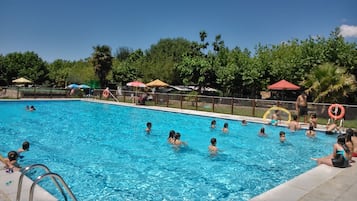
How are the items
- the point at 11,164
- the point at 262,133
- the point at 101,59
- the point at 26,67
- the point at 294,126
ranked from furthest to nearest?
1. the point at 26,67
2. the point at 101,59
3. the point at 294,126
4. the point at 262,133
5. the point at 11,164

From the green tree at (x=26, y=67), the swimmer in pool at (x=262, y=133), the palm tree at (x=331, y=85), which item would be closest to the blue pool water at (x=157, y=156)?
the swimmer in pool at (x=262, y=133)

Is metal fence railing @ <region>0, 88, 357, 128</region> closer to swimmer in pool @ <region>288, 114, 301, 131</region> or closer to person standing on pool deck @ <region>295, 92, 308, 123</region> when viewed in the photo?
person standing on pool deck @ <region>295, 92, 308, 123</region>

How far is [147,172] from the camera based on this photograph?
853cm

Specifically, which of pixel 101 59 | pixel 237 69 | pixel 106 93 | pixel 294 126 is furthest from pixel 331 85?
pixel 101 59

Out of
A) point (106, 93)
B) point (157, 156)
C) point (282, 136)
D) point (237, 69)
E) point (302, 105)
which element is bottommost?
point (157, 156)

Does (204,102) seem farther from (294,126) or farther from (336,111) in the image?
(336,111)

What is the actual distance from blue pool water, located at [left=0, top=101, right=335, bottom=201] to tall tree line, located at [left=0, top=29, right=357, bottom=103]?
5.68m

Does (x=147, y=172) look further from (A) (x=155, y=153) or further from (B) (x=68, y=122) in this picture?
(B) (x=68, y=122)

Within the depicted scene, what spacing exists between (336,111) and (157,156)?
33.7ft

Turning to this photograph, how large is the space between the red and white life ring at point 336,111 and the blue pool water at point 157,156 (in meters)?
1.88

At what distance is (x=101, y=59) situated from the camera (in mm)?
40188

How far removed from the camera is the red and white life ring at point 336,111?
598 inches

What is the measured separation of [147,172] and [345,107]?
12201mm

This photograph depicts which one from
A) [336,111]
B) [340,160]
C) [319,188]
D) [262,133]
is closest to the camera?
[319,188]
